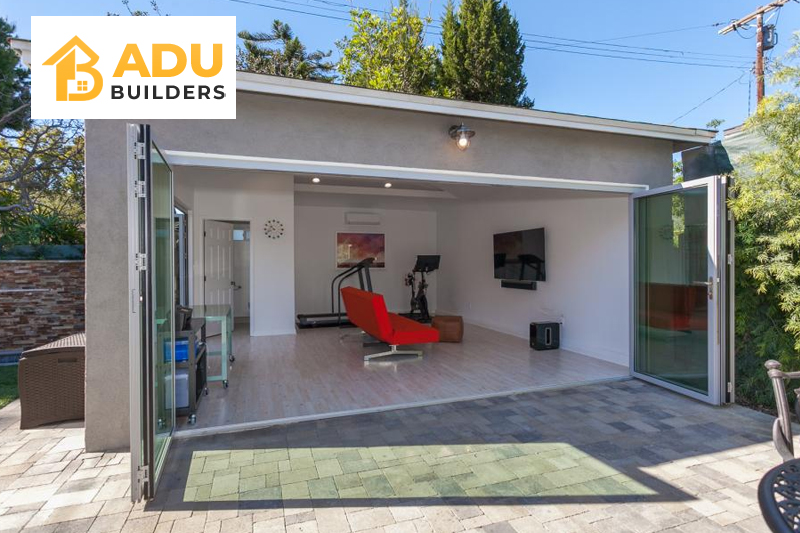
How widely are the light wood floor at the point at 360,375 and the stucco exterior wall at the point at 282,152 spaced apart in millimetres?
791

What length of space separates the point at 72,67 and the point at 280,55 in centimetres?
1280

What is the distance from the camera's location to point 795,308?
354cm

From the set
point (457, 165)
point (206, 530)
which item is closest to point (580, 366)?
point (457, 165)

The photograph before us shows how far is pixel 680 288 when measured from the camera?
14.0ft

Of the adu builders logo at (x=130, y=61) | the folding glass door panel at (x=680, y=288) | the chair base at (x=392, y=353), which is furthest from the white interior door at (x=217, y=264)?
the folding glass door panel at (x=680, y=288)

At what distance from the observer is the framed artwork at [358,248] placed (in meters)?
10.2

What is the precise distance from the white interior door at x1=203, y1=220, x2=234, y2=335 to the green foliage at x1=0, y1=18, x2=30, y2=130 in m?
4.25

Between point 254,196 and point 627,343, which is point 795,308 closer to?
point 627,343

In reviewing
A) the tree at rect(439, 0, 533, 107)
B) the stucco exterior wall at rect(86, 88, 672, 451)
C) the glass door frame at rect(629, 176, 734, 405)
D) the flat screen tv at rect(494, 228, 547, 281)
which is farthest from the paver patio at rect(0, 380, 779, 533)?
the tree at rect(439, 0, 533, 107)

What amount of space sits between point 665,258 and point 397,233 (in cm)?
684

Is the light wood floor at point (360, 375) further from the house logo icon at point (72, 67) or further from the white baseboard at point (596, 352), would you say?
the house logo icon at point (72, 67)

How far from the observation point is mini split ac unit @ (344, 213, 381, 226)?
400 inches

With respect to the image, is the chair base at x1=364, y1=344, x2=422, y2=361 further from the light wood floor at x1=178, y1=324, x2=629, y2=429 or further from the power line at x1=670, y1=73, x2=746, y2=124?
the power line at x1=670, y1=73, x2=746, y2=124

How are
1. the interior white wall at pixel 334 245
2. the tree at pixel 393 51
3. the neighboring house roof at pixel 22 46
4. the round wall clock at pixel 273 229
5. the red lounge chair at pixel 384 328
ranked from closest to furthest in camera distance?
1. the neighboring house roof at pixel 22 46
2. the red lounge chair at pixel 384 328
3. the round wall clock at pixel 273 229
4. the interior white wall at pixel 334 245
5. the tree at pixel 393 51
